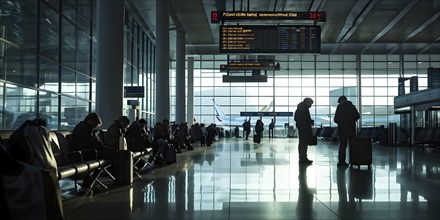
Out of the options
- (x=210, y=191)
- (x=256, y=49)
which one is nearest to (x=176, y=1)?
(x=256, y=49)

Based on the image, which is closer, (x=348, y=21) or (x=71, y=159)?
(x=71, y=159)

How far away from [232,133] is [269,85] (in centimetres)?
701

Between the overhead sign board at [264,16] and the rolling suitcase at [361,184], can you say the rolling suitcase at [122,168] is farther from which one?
the overhead sign board at [264,16]

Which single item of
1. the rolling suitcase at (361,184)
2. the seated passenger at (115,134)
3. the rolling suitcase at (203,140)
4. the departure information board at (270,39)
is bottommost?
the rolling suitcase at (203,140)

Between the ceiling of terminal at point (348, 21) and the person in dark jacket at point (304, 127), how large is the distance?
9.09m

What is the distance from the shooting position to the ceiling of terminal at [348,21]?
73.4 feet

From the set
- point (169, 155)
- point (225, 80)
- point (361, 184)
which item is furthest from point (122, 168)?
point (225, 80)

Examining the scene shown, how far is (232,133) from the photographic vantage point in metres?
45.5

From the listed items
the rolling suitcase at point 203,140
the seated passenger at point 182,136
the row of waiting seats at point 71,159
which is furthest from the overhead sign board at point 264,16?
Result: the rolling suitcase at point 203,140

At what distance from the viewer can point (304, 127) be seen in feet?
37.5

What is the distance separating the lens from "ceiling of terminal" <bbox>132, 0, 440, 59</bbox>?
73.4ft

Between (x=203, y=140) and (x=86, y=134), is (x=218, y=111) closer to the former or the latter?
(x=203, y=140)

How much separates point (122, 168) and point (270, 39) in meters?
8.35

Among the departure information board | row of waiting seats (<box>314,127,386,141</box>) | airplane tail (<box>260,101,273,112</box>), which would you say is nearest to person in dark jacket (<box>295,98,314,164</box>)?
the departure information board
